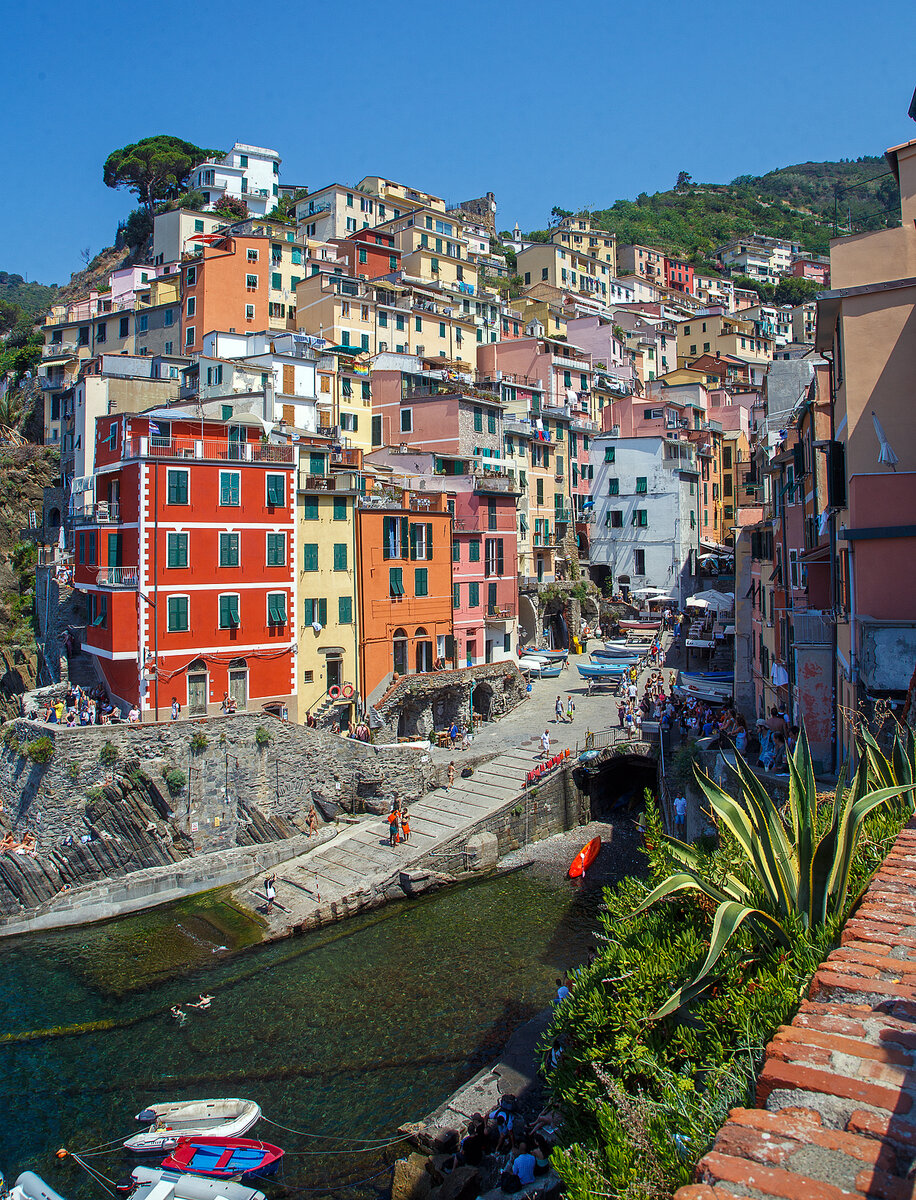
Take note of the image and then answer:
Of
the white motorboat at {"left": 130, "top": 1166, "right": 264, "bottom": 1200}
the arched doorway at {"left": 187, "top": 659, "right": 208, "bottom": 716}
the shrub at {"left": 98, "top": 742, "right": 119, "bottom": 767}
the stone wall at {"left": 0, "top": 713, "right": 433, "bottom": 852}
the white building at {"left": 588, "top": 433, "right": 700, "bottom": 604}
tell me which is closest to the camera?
the white motorboat at {"left": 130, "top": 1166, "right": 264, "bottom": 1200}

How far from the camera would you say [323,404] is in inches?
2056

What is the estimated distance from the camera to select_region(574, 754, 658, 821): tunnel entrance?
37281 millimetres

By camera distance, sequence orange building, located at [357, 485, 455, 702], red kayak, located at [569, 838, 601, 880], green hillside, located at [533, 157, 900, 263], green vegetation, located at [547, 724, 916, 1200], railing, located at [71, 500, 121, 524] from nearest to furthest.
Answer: green vegetation, located at [547, 724, 916, 1200], red kayak, located at [569, 838, 601, 880], railing, located at [71, 500, 121, 524], orange building, located at [357, 485, 455, 702], green hillside, located at [533, 157, 900, 263]

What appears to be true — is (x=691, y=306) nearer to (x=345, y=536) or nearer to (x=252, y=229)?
(x=252, y=229)

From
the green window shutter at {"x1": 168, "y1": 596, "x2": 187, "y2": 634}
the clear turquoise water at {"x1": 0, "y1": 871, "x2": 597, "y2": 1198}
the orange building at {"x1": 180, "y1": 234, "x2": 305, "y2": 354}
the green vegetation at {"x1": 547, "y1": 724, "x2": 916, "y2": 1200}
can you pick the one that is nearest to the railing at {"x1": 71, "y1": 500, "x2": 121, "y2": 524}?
the green window shutter at {"x1": 168, "y1": 596, "x2": 187, "y2": 634}

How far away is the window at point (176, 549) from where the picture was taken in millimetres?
34562

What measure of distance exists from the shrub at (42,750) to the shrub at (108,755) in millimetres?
1731

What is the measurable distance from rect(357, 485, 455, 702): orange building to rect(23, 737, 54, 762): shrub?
14620 mm

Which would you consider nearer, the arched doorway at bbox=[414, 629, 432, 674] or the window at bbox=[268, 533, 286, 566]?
the window at bbox=[268, 533, 286, 566]

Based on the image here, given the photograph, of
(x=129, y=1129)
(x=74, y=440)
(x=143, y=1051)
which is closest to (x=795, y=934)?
(x=129, y=1129)

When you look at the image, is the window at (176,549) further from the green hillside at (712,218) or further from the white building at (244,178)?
the green hillside at (712,218)

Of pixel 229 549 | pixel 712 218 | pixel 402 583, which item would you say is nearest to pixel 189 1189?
pixel 229 549

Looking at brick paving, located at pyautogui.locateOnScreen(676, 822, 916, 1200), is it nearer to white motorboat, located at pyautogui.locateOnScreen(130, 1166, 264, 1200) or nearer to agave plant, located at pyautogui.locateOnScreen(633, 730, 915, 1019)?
agave plant, located at pyautogui.locateOnScreen(633, 730, 915, 1019)

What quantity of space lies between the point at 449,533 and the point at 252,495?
12304mm
